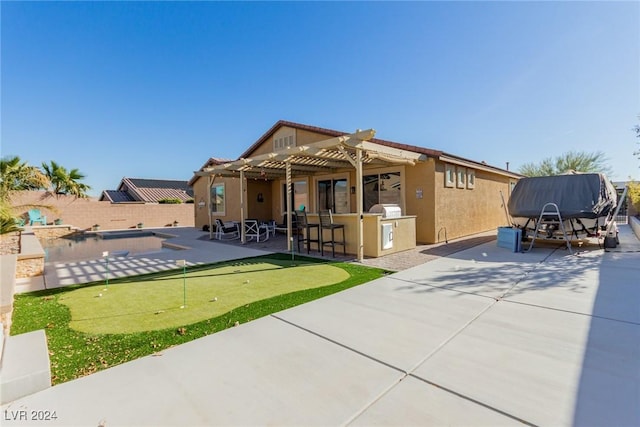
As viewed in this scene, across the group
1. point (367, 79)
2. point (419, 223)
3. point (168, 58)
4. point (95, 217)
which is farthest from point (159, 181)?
point (419, 223)

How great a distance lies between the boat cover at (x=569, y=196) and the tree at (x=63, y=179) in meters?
25.1

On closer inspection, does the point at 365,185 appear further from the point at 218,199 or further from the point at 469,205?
the point at 218,199

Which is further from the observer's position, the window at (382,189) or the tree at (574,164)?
the tree at (574,164)

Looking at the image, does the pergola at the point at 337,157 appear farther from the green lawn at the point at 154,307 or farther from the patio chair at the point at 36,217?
the patio chair at the point at 36,217

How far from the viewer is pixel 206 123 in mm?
18859

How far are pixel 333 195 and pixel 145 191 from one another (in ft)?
78.8

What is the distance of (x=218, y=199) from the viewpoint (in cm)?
1714

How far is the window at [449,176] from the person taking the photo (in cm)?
1069

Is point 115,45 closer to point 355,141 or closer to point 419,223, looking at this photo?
point 355,141

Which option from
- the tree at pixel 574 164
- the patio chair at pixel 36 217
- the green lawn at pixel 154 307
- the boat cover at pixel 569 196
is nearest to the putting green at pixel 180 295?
the green lawn at pixel 154 307

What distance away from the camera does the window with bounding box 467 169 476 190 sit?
A: 1236 centimetres

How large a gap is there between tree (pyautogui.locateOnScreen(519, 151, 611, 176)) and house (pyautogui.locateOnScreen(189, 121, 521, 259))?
15.1 m

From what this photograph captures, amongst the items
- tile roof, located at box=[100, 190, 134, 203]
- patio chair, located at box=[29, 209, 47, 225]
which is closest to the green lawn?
patio chair, located at box=[29, 209, 47, 225]

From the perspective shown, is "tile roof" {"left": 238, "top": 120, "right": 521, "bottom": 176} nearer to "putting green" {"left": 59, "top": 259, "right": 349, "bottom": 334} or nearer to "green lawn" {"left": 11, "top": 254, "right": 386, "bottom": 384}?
"green lawn" {"left": 11, "top": 254, "right": 386, "bottom": 384}
